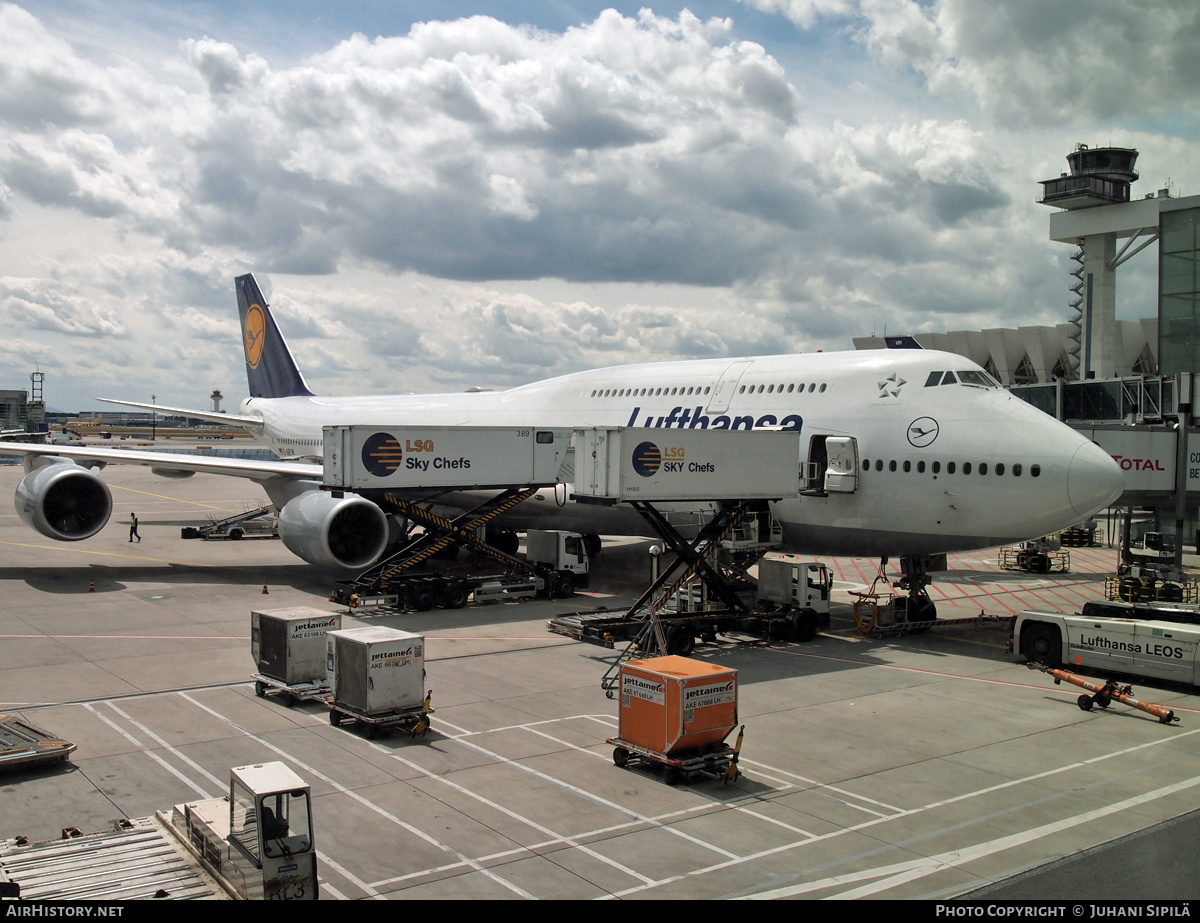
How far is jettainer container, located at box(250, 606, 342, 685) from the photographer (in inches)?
596

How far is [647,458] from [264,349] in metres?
29.1

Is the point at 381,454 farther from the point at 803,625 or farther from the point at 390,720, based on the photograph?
the point at 390,720

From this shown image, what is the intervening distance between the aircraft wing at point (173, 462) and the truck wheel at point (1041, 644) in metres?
19.1

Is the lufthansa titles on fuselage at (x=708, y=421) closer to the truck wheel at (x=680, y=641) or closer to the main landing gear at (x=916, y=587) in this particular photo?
the main landing gear at (x=916, y=587)

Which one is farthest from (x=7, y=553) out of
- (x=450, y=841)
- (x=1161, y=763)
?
(x=1161, y=763)

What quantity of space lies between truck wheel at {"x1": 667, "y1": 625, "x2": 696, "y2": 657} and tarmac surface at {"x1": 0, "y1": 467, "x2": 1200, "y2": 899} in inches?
19.6

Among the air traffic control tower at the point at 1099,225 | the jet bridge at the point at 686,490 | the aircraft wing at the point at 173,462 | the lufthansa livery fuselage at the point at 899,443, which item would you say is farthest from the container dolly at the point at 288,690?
the air traffic control tower at the point at 1099,225

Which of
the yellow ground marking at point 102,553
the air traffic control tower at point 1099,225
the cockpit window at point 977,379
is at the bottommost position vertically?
the yellow ground marking at point 102,553

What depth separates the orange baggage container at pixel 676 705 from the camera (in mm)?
11930

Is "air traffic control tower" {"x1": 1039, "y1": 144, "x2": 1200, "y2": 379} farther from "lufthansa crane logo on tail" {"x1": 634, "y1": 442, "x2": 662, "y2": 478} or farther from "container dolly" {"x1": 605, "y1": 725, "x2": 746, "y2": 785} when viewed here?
"container dolly" {"x1": 605, "y1": 725, "x2": 746, "y2": 785}

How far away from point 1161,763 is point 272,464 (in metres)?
24.4

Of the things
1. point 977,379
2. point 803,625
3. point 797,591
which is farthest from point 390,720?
point 977,379

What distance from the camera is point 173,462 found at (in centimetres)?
2953
